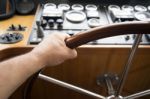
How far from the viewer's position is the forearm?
0.60m

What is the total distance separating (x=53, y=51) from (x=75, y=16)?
54 centimetres

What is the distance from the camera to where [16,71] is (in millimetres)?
618

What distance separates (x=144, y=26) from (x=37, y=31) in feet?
1.90

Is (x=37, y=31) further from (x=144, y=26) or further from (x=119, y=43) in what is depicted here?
(x=144, y=26)

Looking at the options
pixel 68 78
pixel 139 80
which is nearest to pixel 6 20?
pixel 68 78

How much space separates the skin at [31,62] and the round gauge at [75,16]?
465 mm

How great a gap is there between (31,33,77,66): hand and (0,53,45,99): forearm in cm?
2

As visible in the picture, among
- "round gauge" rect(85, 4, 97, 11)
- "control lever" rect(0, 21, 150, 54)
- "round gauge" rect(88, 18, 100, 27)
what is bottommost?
"round gauge" rect(88, 18, 100, 27)

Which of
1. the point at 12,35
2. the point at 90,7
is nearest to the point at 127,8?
the point at 90,7

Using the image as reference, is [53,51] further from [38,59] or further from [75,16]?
[75,16]

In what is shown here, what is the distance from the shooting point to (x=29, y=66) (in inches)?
24.6

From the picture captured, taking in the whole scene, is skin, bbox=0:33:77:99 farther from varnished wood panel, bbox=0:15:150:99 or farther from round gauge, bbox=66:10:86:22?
round gauge, bbox=66:10:86:22

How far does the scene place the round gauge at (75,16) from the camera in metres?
1.10

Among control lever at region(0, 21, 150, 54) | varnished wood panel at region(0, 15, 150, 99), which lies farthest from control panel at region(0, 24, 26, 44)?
control lever at region(0, 21, 150, 54)
